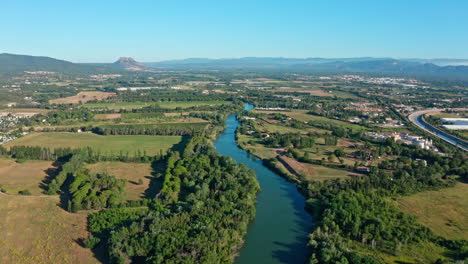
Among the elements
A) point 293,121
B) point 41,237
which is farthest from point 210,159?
point 293,121

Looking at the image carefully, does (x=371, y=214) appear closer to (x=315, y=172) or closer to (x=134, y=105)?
(x=315, y=172)

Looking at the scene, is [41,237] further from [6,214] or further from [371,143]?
[371,143]

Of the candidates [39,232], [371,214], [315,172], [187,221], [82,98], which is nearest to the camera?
[187,221]

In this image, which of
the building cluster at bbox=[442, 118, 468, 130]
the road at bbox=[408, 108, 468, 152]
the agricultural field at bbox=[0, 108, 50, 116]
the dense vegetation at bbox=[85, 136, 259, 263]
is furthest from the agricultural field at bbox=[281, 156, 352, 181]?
the agricultural field at bbox=[0, 108, 50, 116]

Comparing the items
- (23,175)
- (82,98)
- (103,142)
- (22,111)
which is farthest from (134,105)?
(23,175)

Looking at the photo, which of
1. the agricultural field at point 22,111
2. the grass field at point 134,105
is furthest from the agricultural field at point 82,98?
the agricultural field at point 22,111

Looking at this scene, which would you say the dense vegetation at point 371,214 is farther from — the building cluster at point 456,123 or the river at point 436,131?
the building cluster at point 456,123
